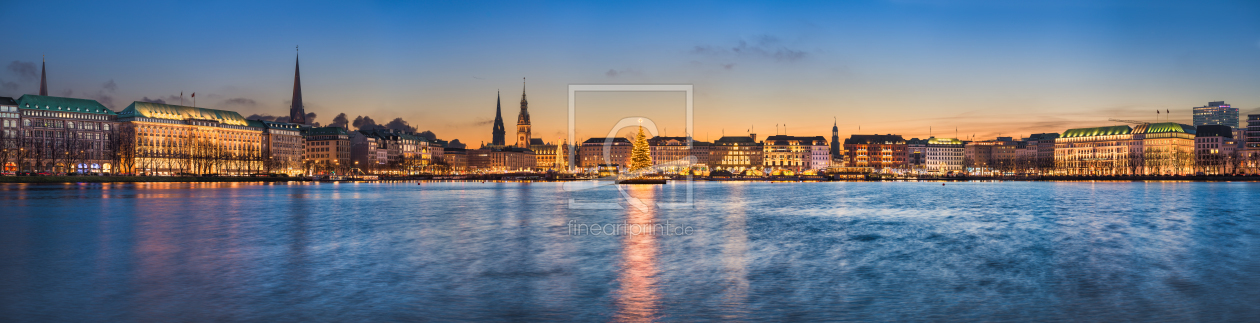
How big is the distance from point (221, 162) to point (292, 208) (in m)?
121

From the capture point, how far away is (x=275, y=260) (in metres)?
22.4

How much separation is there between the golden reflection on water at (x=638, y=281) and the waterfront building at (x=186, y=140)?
5506 inches

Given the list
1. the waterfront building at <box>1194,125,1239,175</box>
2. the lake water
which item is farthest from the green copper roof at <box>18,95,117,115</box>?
the waterfront building at <box>1194,125,1239,175</box>

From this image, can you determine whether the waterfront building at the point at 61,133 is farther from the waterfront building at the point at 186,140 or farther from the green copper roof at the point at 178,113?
the green copper roof at the point at 178,113

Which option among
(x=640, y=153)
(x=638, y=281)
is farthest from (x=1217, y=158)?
(x=638, y=281)

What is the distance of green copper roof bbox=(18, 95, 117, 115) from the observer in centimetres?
13950

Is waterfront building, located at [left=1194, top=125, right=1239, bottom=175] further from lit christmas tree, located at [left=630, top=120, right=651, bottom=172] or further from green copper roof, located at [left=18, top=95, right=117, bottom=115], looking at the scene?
green copper roof, located at [left=18, top=95, right=117, bottom=115]

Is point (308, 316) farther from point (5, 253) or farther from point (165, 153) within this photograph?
point (165, 153)

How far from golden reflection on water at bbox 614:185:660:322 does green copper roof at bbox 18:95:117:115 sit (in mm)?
156040

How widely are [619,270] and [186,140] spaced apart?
18387 centimetres

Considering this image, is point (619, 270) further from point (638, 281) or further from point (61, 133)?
point (61, 133)

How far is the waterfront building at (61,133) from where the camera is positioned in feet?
418

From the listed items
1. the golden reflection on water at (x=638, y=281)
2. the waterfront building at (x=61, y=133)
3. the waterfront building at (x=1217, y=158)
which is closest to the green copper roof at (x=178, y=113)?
the waterfront building at (x=61, y=133)

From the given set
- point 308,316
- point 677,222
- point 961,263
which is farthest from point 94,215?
point 961,263
